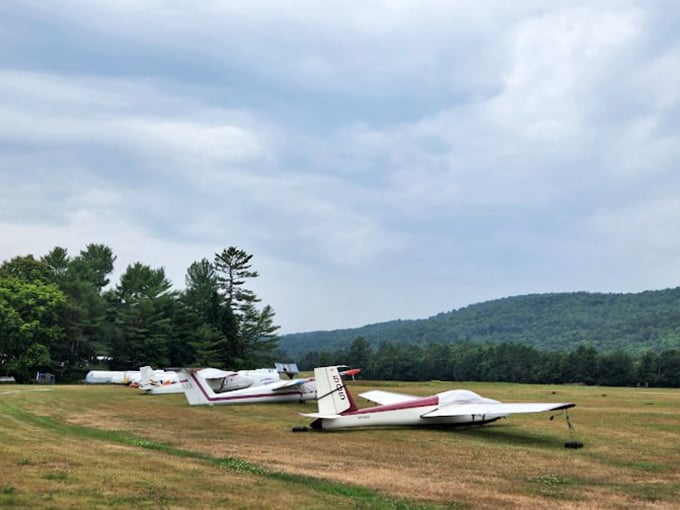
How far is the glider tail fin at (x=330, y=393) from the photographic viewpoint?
2028 centimetres

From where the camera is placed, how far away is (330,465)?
44.7 ft

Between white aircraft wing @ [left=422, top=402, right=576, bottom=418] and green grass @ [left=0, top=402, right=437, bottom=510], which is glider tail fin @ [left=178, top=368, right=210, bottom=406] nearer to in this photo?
green grass @ [left=0, top=402, right=437, bottom=510]

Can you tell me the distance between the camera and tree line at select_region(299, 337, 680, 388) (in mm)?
92500

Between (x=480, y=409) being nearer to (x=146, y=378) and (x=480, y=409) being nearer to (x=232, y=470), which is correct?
(x=232, y=470)

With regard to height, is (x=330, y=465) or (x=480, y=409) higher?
(x=480, y=409)

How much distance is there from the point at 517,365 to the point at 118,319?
6532 centimetres

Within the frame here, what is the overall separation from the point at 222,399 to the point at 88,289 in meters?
49.8

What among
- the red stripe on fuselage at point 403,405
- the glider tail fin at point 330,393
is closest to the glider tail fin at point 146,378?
the glider tail fin at point 330,393

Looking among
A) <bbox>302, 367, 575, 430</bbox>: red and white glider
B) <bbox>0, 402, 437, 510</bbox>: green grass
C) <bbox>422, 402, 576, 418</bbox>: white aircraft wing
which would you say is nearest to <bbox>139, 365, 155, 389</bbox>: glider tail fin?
<bbox>0, 402, 437, 510</bbox>: green grass

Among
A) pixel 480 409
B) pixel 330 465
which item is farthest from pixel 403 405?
pixel 330 465

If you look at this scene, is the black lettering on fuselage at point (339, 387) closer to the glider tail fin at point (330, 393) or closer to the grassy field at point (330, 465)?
the glider tail fin at point (330, 393)

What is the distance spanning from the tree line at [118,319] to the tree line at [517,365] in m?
37.6

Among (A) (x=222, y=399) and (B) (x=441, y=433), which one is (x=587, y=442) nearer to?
(B) (x=441, y=433)

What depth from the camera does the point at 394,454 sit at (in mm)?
15562
